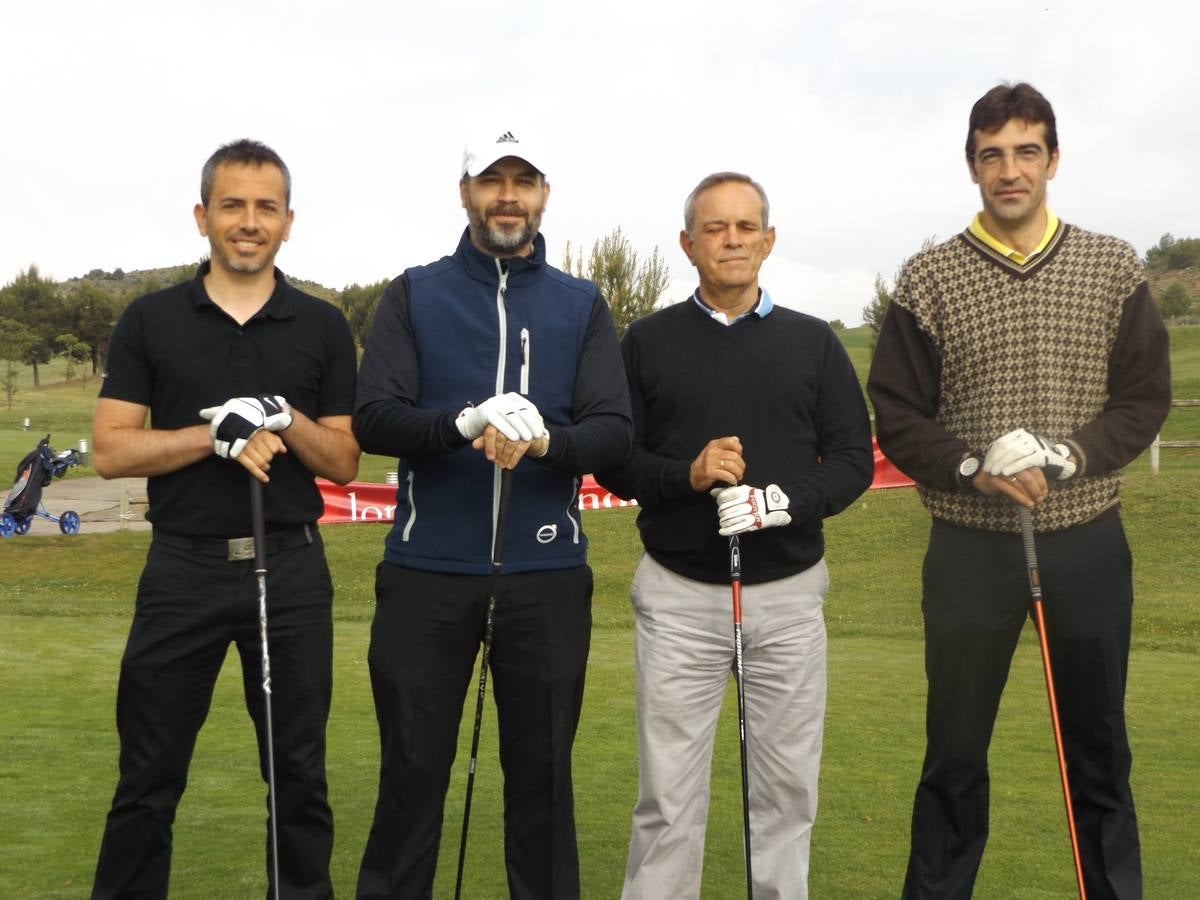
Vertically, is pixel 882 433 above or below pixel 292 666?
above

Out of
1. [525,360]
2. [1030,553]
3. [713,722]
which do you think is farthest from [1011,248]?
[713,722]

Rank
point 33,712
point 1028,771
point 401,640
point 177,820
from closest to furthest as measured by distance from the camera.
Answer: point 401,640
point 177,820
point 1028,771
point 33,712

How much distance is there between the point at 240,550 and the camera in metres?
3.65

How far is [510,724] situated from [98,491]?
24.7m

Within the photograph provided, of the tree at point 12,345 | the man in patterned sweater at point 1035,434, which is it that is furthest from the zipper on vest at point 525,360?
the tree at point 12,345

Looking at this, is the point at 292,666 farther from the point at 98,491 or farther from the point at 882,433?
the point at 98,491

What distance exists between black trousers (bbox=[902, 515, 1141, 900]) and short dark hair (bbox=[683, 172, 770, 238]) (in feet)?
3.34

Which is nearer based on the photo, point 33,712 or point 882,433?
point 882,433

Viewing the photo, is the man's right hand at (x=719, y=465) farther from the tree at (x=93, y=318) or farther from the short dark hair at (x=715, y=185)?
the tree at (x=93, y=318)

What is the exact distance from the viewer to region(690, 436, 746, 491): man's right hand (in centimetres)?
359

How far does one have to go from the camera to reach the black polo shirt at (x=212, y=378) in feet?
12.1

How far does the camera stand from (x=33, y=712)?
651 centimetres

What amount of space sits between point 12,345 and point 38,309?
14247mm

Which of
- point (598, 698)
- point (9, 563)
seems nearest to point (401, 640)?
point (598, 698)
